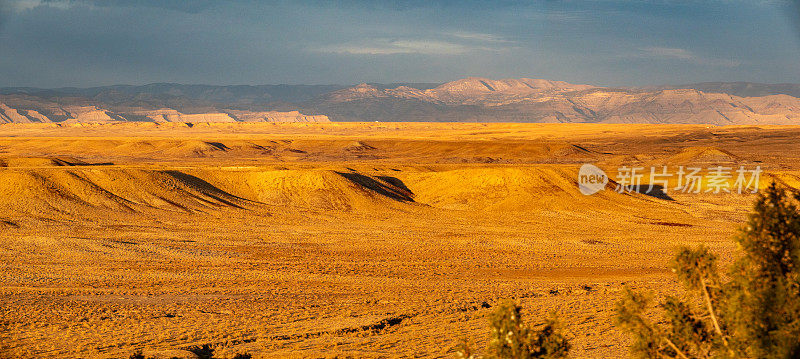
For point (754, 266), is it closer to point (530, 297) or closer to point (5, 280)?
point (530, 297)

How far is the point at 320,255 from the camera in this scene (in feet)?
88.0

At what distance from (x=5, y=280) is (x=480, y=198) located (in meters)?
26.3

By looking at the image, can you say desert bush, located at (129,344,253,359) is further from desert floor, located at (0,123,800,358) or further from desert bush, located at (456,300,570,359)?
desert bush, located at (456,300,570,359)

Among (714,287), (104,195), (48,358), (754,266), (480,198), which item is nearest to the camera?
(754,266)

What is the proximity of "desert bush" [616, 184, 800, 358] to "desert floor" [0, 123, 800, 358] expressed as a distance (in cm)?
79

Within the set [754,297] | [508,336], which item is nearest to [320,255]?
[508,336]

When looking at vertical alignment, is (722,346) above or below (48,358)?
above

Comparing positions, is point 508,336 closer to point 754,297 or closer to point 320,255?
point 754,297

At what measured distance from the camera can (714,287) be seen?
9.23 meters

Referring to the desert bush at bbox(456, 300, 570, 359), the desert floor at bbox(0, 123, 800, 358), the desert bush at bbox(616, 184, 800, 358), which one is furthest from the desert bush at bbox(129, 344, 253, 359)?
the desert bush at bbox(616, 184, 800, 358)

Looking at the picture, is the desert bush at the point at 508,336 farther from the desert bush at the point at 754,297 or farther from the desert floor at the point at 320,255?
the desert floor at the point at 320,255

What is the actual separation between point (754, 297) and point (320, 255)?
19.9 meters

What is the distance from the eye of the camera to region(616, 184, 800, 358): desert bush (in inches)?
317

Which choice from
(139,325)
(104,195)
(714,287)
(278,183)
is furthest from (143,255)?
(714,287)
